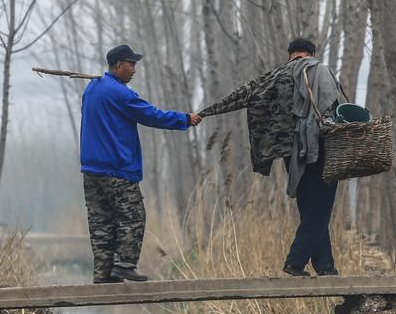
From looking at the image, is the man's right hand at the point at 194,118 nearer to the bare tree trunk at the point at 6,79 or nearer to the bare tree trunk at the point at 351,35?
the bare tree trunk at the point at 6,79

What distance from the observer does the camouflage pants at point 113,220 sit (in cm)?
649

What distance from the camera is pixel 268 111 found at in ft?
21.6

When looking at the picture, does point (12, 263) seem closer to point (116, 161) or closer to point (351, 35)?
point (116, 161)

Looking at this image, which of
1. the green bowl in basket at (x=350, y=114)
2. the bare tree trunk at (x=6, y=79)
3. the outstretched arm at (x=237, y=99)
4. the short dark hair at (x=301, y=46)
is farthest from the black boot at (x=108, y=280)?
the bare tree trunk at (x=6, y=79)

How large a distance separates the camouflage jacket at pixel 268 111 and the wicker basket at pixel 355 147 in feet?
1.15

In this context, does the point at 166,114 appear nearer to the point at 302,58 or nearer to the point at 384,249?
the point at 302,58

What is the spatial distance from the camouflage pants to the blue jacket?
86 mm

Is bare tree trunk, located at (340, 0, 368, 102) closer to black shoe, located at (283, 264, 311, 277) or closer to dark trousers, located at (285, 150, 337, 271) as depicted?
dark trousers, located at (285, 150, 337, 271)

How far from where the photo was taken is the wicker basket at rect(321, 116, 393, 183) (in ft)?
20.2

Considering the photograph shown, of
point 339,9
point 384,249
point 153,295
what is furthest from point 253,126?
point 339,9

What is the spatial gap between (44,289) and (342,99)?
7.93 feet

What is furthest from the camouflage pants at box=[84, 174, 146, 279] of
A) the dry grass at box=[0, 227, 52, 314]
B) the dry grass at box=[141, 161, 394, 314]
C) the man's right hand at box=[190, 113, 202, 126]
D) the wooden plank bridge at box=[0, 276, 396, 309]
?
the dry grass at box=[0, 227, 52, 314]

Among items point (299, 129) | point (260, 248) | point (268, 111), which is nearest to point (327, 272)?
point (299, 129)

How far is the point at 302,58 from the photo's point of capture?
6.55 metres
